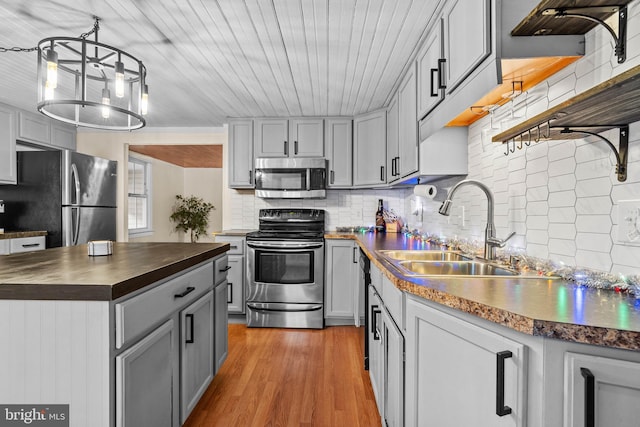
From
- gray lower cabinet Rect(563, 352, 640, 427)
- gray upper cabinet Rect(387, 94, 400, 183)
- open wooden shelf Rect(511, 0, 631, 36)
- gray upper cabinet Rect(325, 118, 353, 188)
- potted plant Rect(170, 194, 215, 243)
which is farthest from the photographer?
potted plant Rect(170, 194, 215, 243)

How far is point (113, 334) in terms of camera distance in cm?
111

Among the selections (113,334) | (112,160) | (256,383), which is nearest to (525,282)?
(113,334)

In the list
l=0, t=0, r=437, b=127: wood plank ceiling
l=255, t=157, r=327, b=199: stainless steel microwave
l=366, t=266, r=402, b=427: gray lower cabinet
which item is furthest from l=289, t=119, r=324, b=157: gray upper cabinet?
l=366, t=266, r=402, b=427: gray lower cabinet

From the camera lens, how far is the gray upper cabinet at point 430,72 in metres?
1.78

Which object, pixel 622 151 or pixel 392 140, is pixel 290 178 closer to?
pixel 392 140

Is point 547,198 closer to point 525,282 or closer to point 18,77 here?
point 525,282

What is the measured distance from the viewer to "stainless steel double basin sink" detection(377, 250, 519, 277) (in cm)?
152

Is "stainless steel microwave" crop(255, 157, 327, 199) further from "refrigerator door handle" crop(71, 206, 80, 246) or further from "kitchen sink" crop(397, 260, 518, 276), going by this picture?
"kitchen sink" crop(397, 260, 518, 276)

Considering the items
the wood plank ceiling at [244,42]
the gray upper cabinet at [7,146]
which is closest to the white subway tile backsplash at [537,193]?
the wood plank ceiling at [244,42]

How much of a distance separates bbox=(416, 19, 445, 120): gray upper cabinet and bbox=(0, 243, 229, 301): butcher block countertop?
1.47 m

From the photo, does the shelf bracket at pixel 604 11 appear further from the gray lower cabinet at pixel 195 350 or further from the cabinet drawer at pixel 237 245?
the cabinet drawer at pixel 237 245

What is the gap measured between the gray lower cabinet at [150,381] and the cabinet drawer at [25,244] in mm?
2789

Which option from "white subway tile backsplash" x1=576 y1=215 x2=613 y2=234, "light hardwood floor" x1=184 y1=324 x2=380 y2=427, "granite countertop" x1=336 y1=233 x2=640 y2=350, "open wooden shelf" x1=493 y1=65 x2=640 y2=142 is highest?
"open wooden shelf" x1=493 y1=65 x2=640 y2=142

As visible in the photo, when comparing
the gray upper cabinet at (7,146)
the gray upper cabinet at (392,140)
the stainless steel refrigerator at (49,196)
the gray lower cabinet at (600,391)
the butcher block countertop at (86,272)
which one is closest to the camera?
the gray lower cabinet at (600,391)
